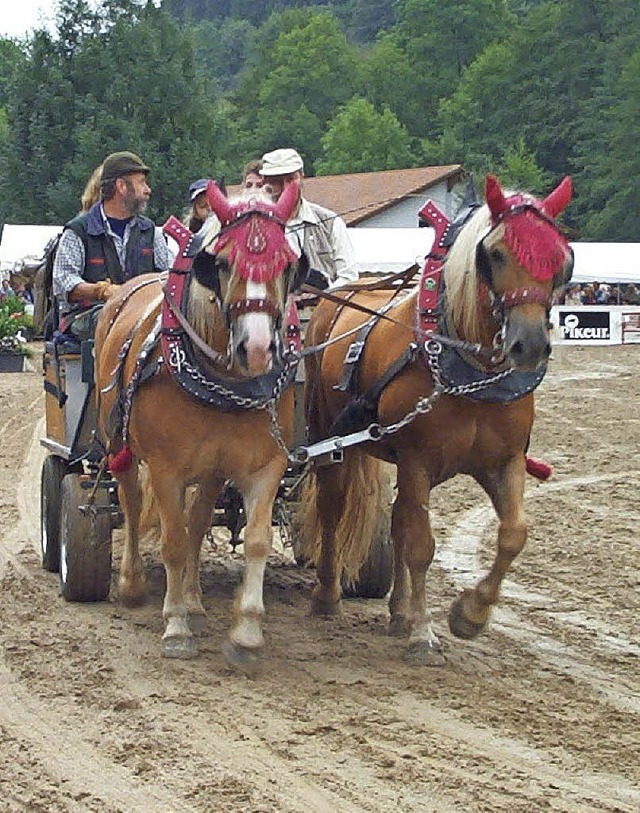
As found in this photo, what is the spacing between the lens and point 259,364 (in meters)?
4.88

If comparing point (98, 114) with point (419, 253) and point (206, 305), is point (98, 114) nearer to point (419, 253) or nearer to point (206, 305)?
point (419, 253)

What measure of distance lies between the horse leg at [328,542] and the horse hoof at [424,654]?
90 cm

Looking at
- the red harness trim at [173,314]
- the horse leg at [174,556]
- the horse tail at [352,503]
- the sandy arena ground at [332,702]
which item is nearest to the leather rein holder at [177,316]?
the red harness trim at [173,314]

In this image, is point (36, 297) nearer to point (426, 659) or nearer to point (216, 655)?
point (216, 655)

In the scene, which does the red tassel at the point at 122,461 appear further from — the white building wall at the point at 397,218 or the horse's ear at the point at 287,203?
the white building wall at the point at 397,218

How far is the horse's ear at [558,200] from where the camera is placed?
5.16 metres

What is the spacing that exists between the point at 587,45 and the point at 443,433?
202 feet

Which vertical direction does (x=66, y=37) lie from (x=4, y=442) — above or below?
above

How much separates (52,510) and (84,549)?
877mm

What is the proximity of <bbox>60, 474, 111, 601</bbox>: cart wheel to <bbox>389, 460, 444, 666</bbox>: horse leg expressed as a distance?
1527 mm

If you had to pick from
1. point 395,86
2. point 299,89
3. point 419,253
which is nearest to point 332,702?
point 419,253

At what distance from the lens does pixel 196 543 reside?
622 cm

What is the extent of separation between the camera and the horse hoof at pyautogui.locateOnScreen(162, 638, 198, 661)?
5.69 meters

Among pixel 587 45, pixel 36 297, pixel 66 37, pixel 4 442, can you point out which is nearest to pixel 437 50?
pixel 587 45
